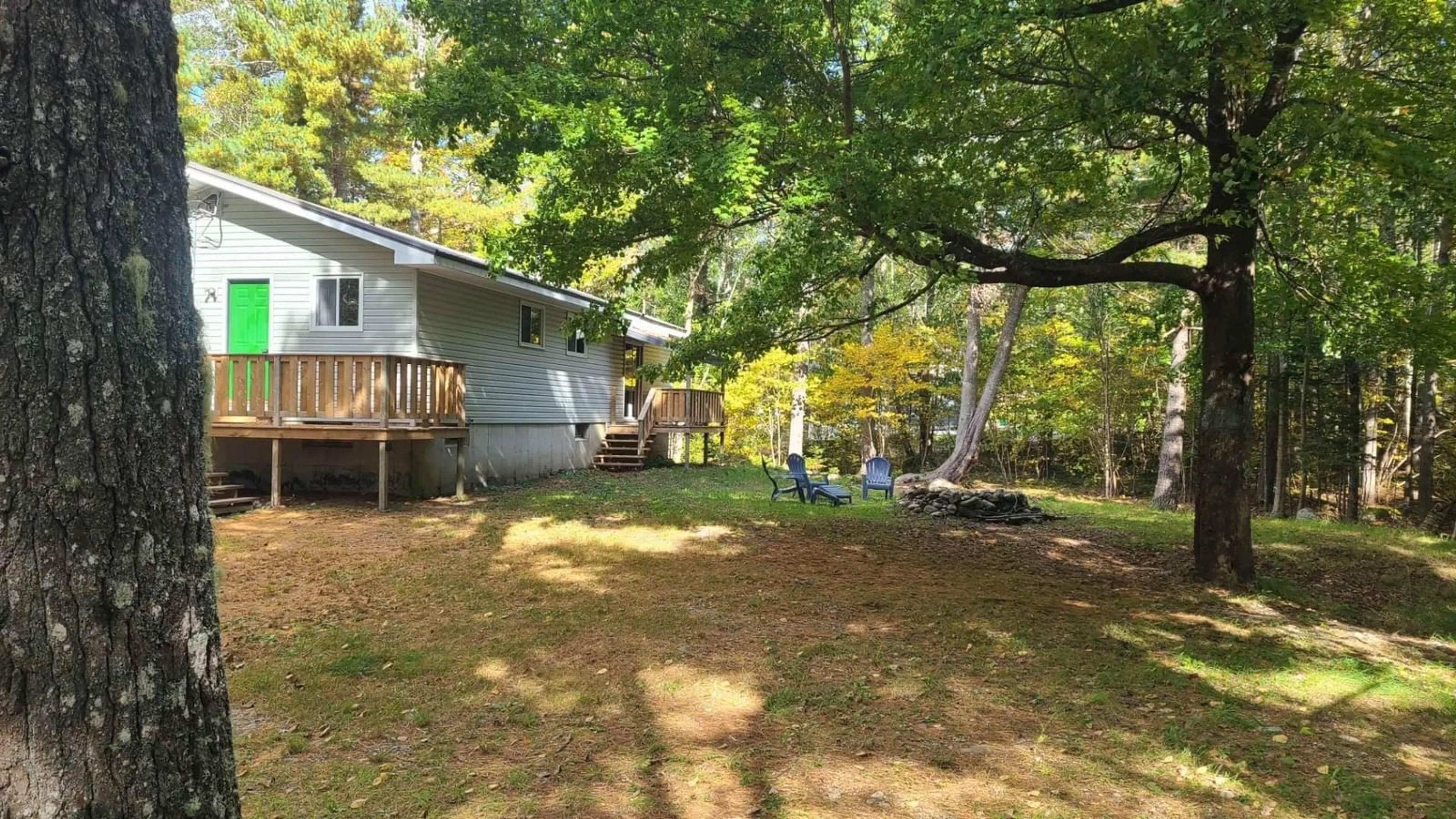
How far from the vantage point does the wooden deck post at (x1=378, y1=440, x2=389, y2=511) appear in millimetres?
11109

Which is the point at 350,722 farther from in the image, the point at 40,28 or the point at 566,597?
the point at 40,28

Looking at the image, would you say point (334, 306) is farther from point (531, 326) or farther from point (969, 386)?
point (969, 386)

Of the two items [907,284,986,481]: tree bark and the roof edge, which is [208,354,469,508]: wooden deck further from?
[907,284,986,481]: tree bark

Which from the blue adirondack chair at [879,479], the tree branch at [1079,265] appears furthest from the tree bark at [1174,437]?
the tree branch at [1079,265]

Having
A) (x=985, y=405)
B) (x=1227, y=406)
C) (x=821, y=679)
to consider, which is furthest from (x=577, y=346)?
(x=821, y=679)

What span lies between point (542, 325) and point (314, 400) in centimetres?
636

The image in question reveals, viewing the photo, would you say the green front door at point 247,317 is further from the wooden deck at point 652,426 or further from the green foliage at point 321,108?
the green foliage at point 321,108

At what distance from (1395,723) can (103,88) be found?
651 cm

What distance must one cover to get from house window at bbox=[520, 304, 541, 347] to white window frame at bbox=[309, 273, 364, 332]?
141 inches

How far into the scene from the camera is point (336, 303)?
13172mm

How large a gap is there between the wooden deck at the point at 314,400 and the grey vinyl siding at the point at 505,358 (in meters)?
1.91

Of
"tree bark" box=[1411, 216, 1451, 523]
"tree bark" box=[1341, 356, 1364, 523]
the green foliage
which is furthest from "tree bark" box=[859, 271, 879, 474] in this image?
the green foliage

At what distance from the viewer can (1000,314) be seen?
21.2m

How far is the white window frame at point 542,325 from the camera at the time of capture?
52.5 feet
